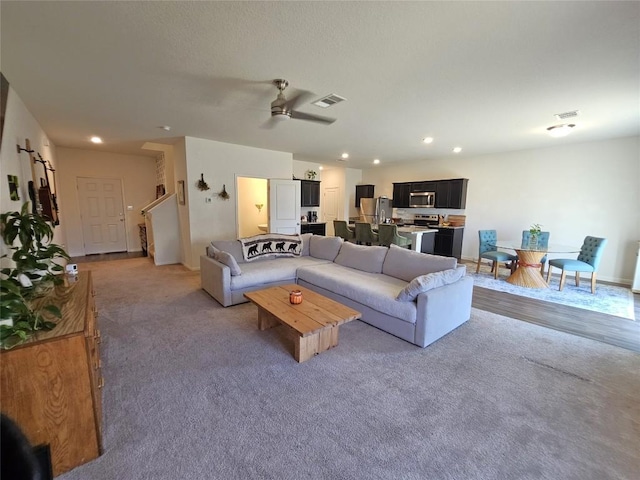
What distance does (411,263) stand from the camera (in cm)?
349

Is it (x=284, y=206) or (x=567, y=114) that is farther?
(x=284, y=206)

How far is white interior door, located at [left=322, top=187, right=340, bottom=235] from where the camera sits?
957cm

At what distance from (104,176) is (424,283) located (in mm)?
8089

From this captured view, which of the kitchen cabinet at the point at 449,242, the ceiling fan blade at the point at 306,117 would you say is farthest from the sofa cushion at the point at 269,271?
the kitchen cabinet at the point at 449,242

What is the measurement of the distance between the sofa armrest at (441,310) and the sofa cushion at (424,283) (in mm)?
43

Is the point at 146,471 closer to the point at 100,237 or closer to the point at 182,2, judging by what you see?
the point at 182,2

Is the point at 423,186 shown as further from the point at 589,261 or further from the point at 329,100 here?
the point at 329,100

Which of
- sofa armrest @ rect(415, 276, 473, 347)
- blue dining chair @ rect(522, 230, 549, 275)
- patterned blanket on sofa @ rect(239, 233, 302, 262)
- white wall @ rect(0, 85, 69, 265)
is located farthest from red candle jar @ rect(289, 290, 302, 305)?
blue dining chair @ rect(522, 230, 549, 275)

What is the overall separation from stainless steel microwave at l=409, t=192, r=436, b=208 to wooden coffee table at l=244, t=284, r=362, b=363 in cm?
551

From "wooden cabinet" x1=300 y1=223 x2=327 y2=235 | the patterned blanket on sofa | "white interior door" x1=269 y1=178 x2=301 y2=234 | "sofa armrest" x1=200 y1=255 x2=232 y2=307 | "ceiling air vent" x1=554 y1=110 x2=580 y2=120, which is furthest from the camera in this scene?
"wooden cabinet" x1=300 y1=223 x2=327 y2=235

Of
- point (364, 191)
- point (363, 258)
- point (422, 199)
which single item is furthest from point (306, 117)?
point (364, 191)

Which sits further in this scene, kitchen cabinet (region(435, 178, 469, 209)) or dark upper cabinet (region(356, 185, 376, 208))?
dark upper cabinet (region(356, 185, 376, 208))

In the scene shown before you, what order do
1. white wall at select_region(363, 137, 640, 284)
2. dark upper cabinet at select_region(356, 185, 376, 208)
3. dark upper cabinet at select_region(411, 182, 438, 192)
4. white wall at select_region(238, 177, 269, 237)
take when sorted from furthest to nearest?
1. dark upper cabinet at select_region(356, 185, 376, 208)
2. white wall at select_region(238, 177, 269, 237)
3. dark upper cabinet at select_region(411, 182, 438, 192)
4. white wall at select_region(363, 137, 640, 284)

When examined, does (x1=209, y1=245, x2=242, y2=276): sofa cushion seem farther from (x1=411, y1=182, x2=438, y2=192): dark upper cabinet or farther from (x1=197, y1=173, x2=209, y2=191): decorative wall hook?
(x1=411, y1=182, x2=438, y2=192): dark upper cabinet
